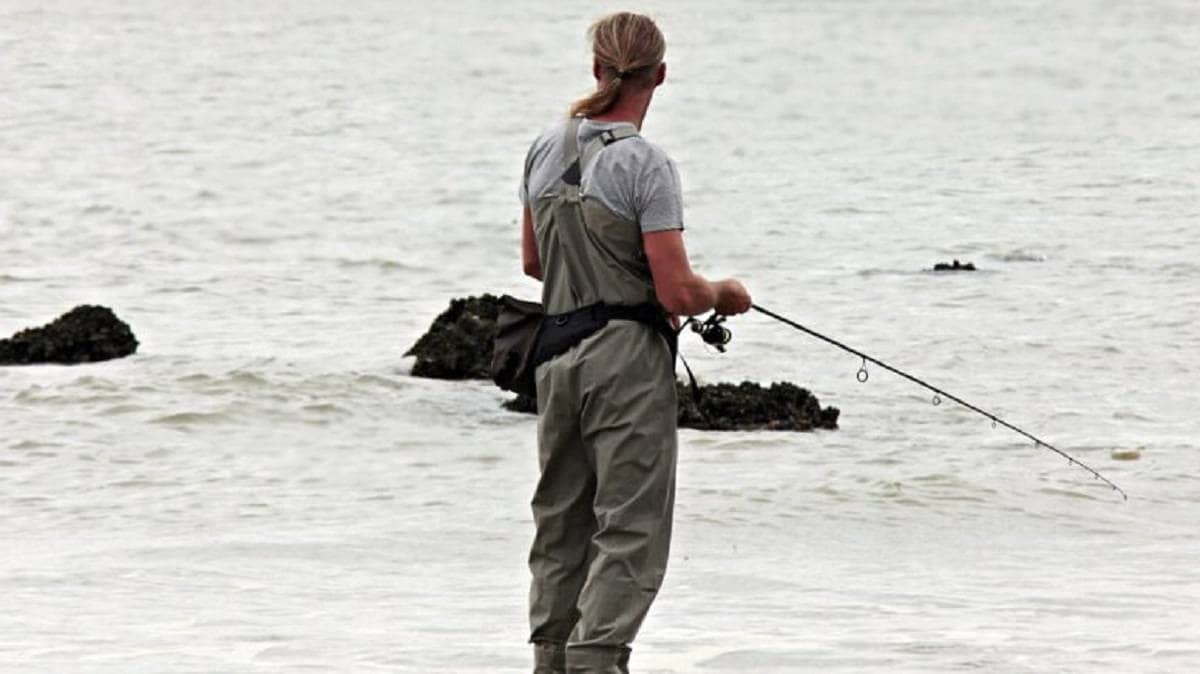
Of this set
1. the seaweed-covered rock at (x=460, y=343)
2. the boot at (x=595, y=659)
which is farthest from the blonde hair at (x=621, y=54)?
the seaweed-covered rock at (x=460, y=343)

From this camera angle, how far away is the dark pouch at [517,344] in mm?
6031

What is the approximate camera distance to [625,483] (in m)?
5.88

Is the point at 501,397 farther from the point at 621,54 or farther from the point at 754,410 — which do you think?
the point at 621,54

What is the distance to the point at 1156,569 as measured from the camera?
32.5 ft

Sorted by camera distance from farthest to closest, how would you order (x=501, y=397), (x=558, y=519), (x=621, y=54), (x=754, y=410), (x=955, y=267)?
(x=955, y=267)
(x=501, y=397)
(x=754, y=410)
(x=558, y=519)
(x=621, y=54)

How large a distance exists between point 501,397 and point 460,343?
89 centimetres

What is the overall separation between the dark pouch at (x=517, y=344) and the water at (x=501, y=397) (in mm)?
1691

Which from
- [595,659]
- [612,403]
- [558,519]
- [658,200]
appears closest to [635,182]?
[658,200]

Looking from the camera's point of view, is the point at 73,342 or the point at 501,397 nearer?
the point at 501,397

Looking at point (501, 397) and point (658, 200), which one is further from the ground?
point (658, 200)

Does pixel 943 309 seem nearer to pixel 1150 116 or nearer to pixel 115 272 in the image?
pixel 115 272

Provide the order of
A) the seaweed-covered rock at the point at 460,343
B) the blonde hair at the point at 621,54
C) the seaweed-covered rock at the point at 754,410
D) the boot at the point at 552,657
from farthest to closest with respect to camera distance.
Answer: the seaweed-covered rock at the point at 460,343 → the seaweed-covered rock at the point at 754,410 → the boot at the point at 552,657 → the blonde hair at the point at 621,54

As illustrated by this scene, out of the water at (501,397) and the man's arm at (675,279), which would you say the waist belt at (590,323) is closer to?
the man's arm at (675,279)

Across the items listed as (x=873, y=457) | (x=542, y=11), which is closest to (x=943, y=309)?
(x=873, y=457)
